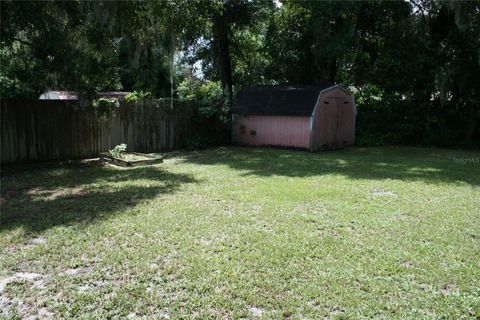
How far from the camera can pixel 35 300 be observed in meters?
3.64

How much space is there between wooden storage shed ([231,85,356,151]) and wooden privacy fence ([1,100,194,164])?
227 cm

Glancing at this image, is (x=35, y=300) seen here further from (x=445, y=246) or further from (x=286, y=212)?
(x=445, y=246)

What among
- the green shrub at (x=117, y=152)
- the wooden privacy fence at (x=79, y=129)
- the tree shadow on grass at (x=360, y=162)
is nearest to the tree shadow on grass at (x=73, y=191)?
the green shrub at (x=117, y=152)

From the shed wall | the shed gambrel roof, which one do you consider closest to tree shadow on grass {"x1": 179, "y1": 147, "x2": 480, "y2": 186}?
the shed wall

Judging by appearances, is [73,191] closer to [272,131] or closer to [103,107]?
[103,107]

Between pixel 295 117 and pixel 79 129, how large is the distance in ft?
22.3

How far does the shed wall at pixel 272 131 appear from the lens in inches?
568

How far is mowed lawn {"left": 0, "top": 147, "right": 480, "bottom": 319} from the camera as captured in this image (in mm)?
3580

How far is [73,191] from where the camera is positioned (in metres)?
7.90

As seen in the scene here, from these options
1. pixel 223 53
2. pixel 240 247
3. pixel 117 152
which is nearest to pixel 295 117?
pixel 223 53

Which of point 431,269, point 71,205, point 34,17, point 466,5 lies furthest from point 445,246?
point 466,5

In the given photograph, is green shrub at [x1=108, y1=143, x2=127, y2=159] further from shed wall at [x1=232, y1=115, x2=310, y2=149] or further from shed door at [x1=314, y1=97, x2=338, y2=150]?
shed door at [x1=314, y1=97, x2=338, y2=150]

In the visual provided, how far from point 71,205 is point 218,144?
9400 mm

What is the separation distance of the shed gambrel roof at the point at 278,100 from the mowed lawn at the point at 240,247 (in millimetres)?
5555
